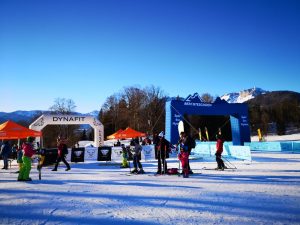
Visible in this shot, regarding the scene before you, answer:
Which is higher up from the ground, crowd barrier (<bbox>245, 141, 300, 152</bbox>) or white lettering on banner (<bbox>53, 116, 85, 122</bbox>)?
white lettering on banner (<bbox>53, 116, 85, 122</bbox>)

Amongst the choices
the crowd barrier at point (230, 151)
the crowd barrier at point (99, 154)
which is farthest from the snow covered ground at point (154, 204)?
the crowd barrier at point (99, 154)

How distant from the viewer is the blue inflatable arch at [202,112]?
81.4 feet

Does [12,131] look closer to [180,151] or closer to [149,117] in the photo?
[180,151]

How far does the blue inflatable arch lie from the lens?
2481 centimetres

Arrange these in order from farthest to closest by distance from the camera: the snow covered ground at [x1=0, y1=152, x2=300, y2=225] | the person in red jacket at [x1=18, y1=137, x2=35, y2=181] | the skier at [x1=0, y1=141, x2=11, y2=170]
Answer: the skier at [x1=0, y1=141, x2=11, y2=170] → the person in red jacket at [x1=18, y1=137, x2=35, y2=181] → the snow covered ground at [x1=0, y1=152, x2=300, y2=225]

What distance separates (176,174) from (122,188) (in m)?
3.99

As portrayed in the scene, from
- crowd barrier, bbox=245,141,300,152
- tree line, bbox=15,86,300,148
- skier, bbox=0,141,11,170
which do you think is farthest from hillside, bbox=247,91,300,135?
skier, bbox=0,141,11,170

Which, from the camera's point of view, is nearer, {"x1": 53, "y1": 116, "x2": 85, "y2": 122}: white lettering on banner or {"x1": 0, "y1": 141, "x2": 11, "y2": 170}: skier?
{"x1": 0, "y1": 141, "x2": 11, "y2": 170}: skier

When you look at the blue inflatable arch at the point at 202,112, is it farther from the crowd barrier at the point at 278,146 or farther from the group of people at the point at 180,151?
Result: the group of people at the point at 180,151

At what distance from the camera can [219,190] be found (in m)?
8.16

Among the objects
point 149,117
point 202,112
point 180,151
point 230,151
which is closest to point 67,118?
point 202,112

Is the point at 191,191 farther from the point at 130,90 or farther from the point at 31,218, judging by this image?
the point at 130,90

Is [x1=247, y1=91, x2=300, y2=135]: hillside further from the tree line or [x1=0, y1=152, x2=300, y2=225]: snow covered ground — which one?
[x1=0, y1=152, x2=300, y2=225]: snow covered ground

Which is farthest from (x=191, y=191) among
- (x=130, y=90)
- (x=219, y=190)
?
(x=130, y=90)
